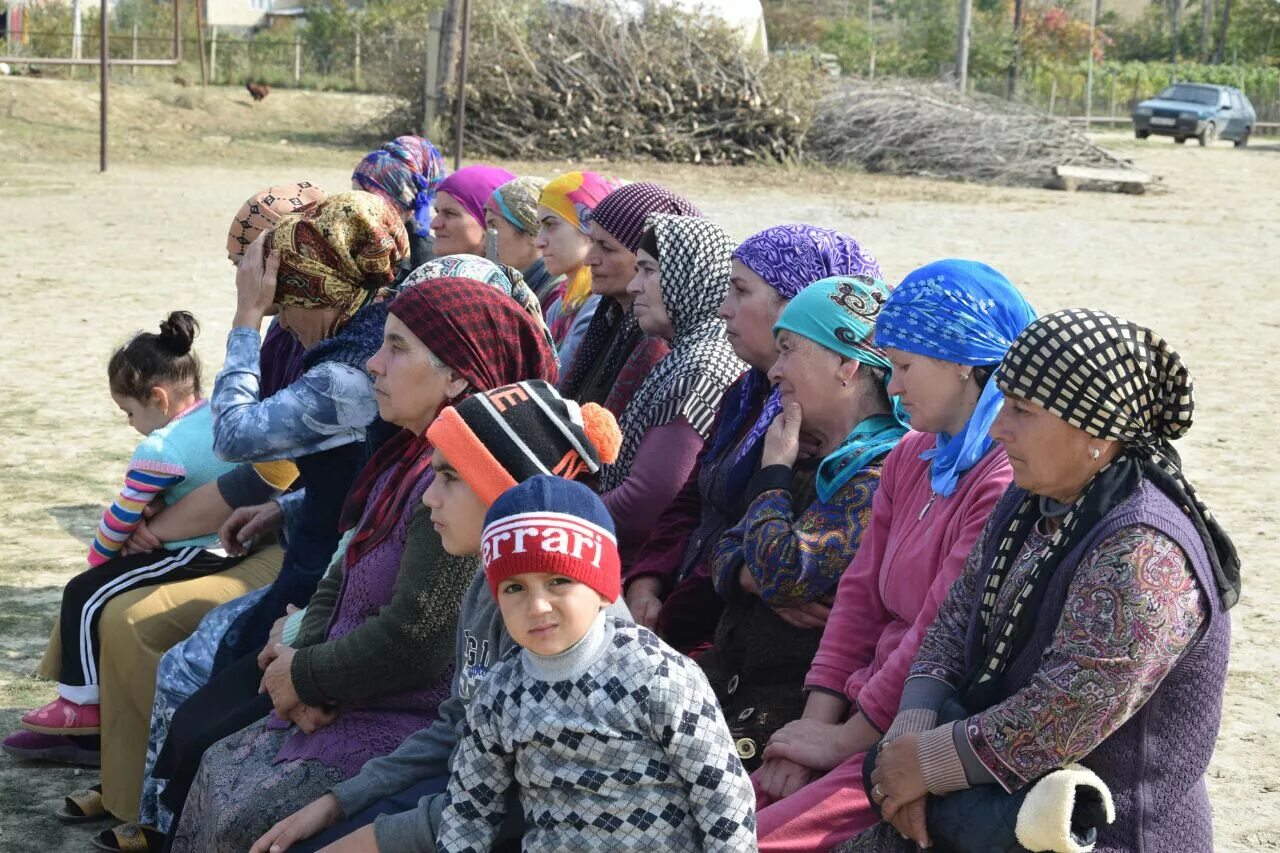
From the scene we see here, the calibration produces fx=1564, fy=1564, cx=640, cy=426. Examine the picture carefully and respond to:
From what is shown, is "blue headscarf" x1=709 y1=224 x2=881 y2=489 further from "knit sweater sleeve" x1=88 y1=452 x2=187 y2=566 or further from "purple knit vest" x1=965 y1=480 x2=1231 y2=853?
"knit sweater sleeve" x1=88 y1=452 x2=187 y2=566

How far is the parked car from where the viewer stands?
41938mm

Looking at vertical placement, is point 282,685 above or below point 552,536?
below

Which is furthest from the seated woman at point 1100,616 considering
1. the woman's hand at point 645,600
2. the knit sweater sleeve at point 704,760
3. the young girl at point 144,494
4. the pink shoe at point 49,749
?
the pink shoe at point 49,749

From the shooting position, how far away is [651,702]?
8.63ft

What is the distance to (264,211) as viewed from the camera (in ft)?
16.6

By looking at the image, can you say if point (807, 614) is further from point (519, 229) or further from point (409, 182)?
point (409, 182)

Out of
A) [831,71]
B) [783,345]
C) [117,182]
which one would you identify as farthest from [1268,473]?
[831,71]

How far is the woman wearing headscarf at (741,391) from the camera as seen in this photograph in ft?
13.6

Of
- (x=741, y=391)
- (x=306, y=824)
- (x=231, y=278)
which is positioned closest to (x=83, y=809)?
(x=306, y=824)

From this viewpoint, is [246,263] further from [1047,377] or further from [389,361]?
[1047,377]

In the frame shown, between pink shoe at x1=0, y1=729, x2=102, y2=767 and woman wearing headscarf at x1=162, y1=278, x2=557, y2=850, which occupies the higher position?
woman wearing headscarf at x1=162, y1=278, x2=557, y2=850

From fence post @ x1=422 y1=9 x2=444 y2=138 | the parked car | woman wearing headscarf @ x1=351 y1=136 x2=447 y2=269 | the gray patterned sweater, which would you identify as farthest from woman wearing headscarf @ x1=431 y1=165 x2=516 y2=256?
the parked car

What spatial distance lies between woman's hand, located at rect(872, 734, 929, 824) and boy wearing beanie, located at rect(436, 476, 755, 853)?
1.20 ft

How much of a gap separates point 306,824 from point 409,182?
16.0ft
